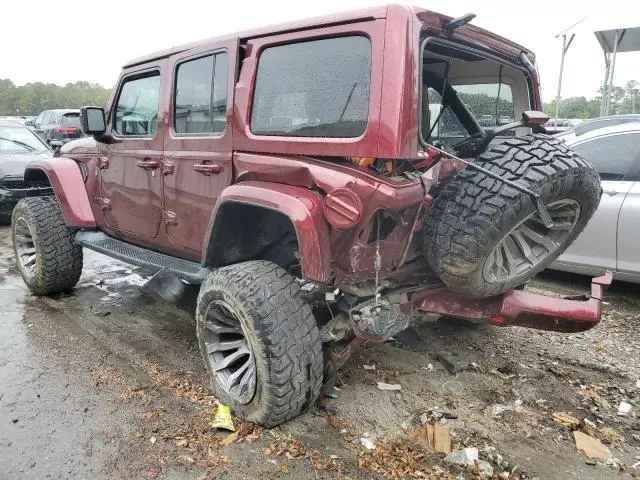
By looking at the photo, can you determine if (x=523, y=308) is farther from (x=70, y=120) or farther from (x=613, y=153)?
(x=70, y=120)

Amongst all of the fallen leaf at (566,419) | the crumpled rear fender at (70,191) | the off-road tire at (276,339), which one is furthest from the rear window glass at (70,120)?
the fallen leaf at (566,419)

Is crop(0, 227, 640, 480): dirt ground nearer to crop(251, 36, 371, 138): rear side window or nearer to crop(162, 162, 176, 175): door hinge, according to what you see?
crop(162, 162, 176, 175): door hinge

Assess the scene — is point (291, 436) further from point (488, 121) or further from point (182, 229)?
point (488, 121)

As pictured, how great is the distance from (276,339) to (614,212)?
3586 millimetres

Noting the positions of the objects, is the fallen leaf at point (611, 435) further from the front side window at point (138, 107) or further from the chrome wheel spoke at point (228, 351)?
the front side window at point (138, 107)

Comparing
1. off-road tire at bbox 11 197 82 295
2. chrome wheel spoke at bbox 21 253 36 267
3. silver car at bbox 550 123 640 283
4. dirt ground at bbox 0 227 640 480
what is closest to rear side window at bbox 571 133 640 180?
silver car at bbox 550 123 640 283

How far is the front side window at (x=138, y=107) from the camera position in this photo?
12.1 feet

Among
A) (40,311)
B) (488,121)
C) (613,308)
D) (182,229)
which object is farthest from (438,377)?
(40,311)

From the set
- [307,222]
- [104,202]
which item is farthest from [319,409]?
[104,202]

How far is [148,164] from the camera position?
3566 mm

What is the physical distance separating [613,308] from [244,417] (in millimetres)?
Answer: 3677

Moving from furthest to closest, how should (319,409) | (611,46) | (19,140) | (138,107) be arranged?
(611,46)
(19,140)
(138,107)
(319,409)

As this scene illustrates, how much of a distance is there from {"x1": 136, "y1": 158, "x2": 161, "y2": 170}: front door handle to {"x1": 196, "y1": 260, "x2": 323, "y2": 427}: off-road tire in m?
1.24

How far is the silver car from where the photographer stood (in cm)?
444
